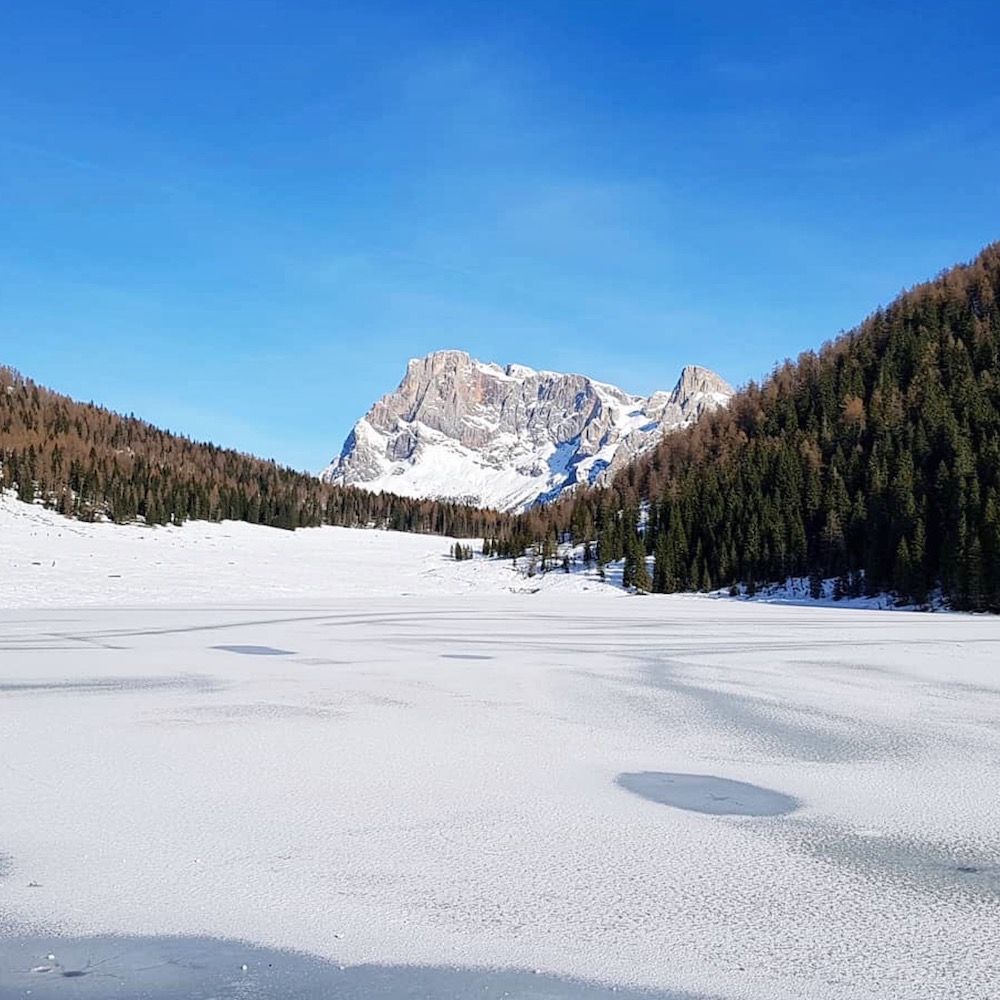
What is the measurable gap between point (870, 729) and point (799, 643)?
1204 centimetres

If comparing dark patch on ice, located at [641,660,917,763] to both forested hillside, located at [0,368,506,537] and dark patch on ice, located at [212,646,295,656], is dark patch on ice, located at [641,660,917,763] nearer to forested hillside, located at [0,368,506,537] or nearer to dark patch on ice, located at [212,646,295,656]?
dark patch on ice, located at [212,646,295,656]

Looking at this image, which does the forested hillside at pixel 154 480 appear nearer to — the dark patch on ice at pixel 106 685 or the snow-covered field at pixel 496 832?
the dark patch on ice at pixel 106 685

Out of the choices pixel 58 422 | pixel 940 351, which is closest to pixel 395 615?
pixel 940 351

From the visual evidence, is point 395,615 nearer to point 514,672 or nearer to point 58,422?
point 514,672

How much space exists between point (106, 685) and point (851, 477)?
3356 inches

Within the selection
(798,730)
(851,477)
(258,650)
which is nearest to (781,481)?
(851,477)

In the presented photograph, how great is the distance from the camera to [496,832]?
5.96 meters

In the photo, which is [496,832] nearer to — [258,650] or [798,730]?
[798,730]

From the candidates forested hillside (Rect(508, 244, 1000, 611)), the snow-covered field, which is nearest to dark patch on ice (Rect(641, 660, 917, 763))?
the snow-covered field

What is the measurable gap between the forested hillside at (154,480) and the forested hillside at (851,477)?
2006 inches

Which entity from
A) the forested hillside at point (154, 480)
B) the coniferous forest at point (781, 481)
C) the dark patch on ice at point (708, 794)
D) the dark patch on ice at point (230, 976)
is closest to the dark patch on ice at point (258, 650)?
the dark patch on ice at point (708, 794)

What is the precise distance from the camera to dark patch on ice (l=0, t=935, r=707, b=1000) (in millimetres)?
3811

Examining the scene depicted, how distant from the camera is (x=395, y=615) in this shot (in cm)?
3186

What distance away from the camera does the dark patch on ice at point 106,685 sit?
39.2ft
